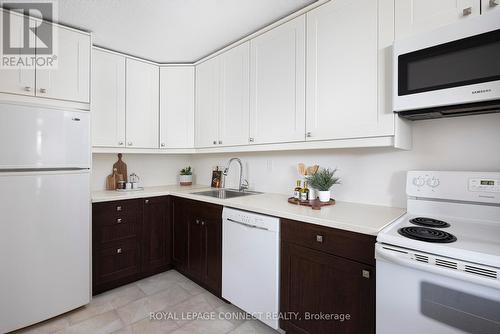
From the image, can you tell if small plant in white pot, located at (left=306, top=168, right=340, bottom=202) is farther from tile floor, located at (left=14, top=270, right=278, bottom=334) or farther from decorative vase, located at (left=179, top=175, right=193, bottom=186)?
decorative vase, located at (left=179, top=175, right=193, bottom=186)

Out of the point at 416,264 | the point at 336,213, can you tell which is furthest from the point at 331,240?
the point at 416,264

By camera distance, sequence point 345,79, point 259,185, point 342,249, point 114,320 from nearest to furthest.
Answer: point 342,249
point 345,79
point 114,320
point 259,185

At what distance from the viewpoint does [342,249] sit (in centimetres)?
134

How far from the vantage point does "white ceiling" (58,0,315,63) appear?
1.80 m

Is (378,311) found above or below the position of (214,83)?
below

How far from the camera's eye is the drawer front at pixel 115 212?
2.20 metres

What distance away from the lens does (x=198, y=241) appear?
91.5 inches

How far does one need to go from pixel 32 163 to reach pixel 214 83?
5.64 feet

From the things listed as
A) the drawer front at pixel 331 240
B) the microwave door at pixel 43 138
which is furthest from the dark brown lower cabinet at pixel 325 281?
the microwave door at pixel 43 138

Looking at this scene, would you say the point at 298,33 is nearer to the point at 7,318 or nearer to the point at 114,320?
the point at 114,320

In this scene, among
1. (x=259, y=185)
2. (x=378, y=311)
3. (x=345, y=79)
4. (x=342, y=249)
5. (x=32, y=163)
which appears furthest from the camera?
(x=259, y=185)

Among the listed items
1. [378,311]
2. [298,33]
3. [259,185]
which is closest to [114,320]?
[259,185]

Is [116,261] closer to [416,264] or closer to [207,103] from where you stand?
[207,103]

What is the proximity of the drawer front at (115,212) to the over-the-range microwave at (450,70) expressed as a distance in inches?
92.0
